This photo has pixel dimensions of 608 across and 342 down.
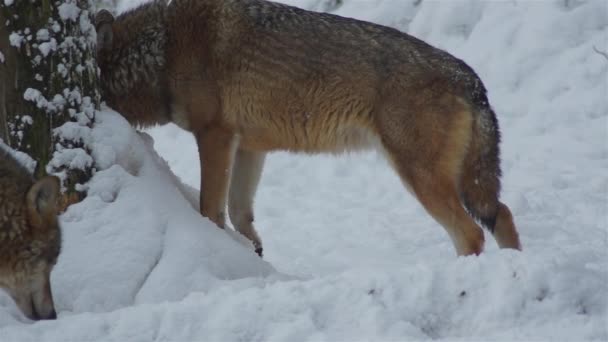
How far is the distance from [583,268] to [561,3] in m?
7.20

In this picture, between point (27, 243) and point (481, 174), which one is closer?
point (27, 243)

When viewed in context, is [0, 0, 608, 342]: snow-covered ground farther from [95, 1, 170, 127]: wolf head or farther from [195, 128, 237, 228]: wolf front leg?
[95, 1, 170, 127]: wolf head

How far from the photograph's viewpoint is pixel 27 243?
14.5 ft

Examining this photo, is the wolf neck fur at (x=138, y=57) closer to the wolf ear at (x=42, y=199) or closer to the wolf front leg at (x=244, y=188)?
the wolf front leg at (x=244, y=188)

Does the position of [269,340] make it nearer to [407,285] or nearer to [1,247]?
[407,285]

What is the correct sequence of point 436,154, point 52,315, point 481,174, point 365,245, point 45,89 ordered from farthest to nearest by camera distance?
point 365,245 < point 481,174 < point 436,154 < point 45,89 < point 52,315

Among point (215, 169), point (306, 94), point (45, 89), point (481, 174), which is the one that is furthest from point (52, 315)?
point (481, 174)

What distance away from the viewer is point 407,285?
395cm

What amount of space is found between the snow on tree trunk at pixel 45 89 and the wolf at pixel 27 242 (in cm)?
62

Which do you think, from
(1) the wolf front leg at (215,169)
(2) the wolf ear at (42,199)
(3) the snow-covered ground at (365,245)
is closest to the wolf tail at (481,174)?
(3) the snow-covered ground at (365,245)

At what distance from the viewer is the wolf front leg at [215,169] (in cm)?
653

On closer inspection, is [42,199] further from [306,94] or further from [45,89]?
[306,94]

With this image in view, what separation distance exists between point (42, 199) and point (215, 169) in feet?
7.48

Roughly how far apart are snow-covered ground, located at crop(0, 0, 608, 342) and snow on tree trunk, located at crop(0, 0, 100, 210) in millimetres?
184
